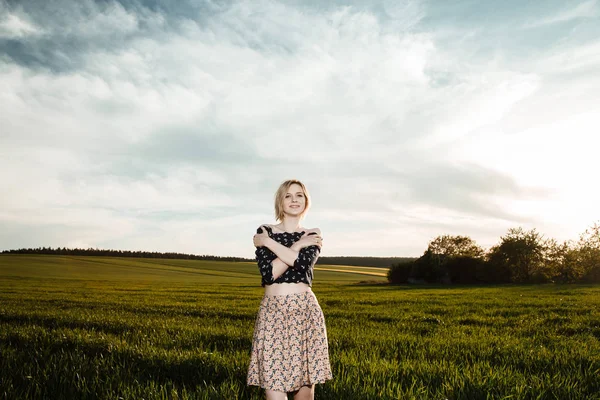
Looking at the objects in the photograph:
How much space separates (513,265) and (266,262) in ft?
199

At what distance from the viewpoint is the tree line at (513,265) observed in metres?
57.4

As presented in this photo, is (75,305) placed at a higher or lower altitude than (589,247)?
lower

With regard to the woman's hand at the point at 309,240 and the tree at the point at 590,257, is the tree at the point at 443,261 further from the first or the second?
the woman's hand at the point at 309,240

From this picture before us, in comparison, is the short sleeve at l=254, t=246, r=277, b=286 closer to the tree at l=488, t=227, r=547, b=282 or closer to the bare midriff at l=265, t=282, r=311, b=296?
the bare midriff at l=265, t=282, r=311, b=296

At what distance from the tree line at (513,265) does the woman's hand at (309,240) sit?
58267 millimetres

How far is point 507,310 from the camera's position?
16.4 metres

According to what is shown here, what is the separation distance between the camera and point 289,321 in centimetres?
445

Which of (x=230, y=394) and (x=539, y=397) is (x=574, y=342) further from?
(x=230, y=394)

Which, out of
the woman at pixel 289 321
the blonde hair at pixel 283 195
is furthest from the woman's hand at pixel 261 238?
the blonde hair at pixel 283 195

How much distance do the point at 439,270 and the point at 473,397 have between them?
57544mm

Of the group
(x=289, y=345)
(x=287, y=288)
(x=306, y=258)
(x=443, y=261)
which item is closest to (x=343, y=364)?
(x=289, y=345)

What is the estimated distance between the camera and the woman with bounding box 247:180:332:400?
4.38 meters

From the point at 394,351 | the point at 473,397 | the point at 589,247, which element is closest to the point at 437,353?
the point at 394,351

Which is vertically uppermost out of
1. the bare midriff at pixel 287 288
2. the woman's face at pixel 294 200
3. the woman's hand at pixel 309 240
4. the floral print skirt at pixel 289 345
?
the woman's face at pixel 294 200
